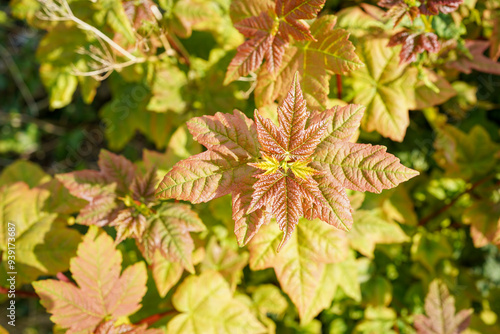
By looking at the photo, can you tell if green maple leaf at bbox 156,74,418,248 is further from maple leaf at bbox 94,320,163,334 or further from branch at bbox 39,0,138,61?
branch at bbox 39,0,138,61

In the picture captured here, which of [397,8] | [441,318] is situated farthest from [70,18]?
[441,318]

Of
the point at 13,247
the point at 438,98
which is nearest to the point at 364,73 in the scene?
the point at 438,98

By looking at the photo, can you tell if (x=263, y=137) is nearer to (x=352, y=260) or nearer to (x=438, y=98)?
(x=438, y=98)

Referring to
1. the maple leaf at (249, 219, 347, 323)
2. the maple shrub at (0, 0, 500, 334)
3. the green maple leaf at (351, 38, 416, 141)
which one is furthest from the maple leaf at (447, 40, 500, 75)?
the maple leaf at (249, 219, 347, 323)

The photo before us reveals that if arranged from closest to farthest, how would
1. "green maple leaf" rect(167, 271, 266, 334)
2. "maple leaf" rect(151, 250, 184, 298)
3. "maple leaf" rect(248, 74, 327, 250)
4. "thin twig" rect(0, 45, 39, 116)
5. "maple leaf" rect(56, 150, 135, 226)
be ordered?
"maple leaf" rect(248, 74, 327, 250) < "maple leaf" rect(56, 150, 135, 226) < "maple leaf" rect(151, 250, 184, 298) < "green maple leaf" rect(167, 271, 266, 334) < "thin twig" rect(0, 45, 39, 116)

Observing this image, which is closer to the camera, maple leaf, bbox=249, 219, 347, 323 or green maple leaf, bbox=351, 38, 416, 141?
maple leaf, bbox=249, 219, 347, 323

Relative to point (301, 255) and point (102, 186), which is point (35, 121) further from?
point (301, 255)

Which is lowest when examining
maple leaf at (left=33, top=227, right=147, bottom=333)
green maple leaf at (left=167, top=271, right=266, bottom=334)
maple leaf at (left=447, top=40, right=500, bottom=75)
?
green maple leaf at (left=167, top=271, right=266, bottom=334)
